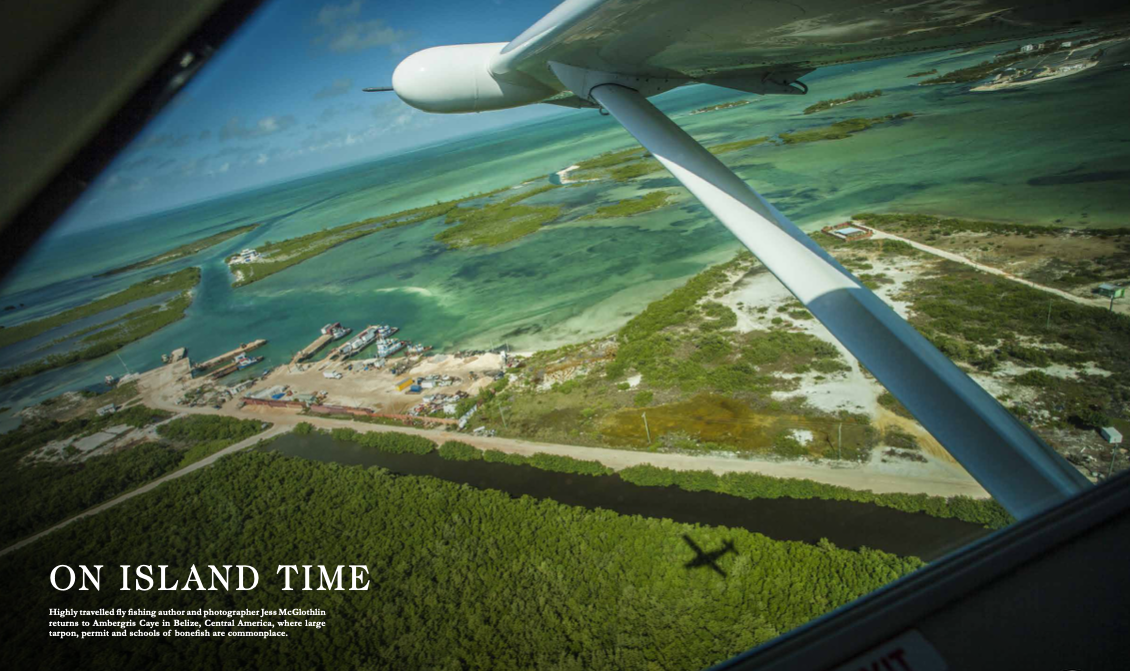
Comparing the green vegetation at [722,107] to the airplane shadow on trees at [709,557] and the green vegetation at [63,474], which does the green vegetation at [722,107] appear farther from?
the green vegetation at [63,474]

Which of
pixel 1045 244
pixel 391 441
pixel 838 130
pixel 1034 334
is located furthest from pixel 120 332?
pixel 838 130

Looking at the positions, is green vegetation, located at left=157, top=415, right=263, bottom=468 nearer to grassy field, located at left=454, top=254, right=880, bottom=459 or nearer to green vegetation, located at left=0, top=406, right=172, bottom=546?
green vegetation, located at left=0, top=406, right=172, bottom=546

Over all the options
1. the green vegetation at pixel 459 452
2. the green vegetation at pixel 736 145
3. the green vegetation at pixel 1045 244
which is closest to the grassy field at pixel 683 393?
the green vegetation at pixel 459 452

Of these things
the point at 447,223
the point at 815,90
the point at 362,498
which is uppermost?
the point at 815,90

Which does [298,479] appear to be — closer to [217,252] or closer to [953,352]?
[953,352]

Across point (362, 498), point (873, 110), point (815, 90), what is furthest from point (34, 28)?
point (815, 90)

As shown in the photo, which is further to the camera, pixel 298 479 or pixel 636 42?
pixel 298 479

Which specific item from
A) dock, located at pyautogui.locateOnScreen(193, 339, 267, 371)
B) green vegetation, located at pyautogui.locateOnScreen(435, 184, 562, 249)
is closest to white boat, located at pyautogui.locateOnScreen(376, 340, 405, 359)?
dock, located at pyautogui.locateOnScreen(193, 339, 267, 371)
